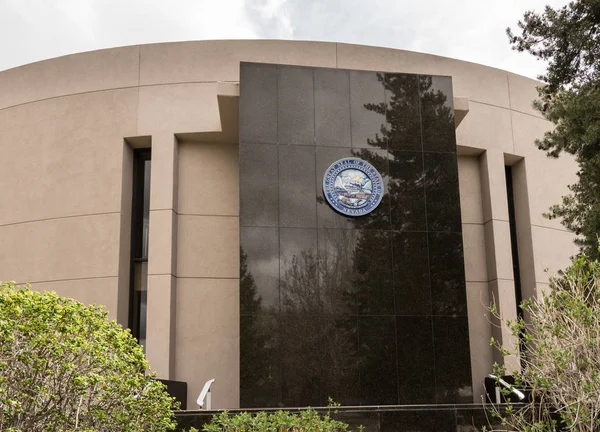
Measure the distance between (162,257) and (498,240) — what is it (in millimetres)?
8024

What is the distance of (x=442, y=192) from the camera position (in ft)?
45.6

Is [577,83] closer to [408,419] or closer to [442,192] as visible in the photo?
[442,192]

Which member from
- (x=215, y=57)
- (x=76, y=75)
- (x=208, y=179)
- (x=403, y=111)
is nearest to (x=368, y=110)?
(x=403, y=111)

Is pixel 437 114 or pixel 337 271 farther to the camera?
pixel 437 114

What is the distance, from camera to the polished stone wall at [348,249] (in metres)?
12.6

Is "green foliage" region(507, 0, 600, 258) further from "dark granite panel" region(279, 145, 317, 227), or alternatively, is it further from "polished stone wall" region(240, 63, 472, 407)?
"dark granite panel" region(279, 145, 317, 227)

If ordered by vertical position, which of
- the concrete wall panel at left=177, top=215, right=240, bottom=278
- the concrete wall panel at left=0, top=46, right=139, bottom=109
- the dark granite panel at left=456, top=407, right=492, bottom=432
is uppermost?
the concrete wall panel at left=0, top=46, right=139, bottom=109

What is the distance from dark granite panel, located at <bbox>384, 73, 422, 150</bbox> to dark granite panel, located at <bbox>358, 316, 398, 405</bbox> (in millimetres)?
3554

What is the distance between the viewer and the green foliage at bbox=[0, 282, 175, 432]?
648 cm

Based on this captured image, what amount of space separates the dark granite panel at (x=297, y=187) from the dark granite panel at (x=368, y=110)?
1068 millimetres

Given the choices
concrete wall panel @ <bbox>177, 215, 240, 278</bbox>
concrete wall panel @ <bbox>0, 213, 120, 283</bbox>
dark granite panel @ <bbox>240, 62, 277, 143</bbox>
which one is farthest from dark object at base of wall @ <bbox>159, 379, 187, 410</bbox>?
dark granite panel @ <bbox>240, 62, 277, 143</bbox>

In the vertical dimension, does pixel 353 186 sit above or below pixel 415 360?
above

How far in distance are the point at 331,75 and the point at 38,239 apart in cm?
786

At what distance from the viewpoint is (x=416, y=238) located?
44.3ft
